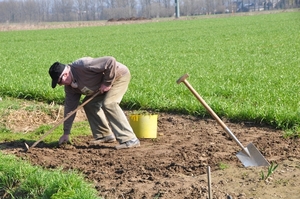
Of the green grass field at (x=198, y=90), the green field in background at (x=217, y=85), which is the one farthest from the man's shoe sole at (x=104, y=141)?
the green field in background at (x=217, y=85)

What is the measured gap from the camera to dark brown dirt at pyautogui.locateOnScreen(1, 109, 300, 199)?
5.68 metres

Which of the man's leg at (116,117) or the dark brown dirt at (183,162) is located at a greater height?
the man's leg at (116,117)

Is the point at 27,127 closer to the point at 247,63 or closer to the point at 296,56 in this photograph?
the point at 247,63

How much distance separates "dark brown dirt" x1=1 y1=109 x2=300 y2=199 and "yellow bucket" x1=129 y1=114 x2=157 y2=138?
0.31 feet

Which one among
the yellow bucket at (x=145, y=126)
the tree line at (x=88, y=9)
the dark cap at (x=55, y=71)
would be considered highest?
the dark cap at (x=55, y=71)

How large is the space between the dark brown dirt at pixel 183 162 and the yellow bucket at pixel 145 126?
0.09m

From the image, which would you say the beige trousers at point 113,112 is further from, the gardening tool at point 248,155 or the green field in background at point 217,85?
the green field in background at point 217,85

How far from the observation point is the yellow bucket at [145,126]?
8.45 meters

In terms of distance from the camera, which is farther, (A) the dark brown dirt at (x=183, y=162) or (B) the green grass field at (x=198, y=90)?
(B) the green grass field at (x=198, y=90)

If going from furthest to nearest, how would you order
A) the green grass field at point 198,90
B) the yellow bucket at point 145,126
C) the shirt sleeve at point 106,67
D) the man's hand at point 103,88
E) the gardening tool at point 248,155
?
the yellow bucket at point 145,126 < the man's hand at point 103,88 < the shirt sleeve at point 106,67 < the gardening tool at point 248,155 < the green grass field at point 198,90

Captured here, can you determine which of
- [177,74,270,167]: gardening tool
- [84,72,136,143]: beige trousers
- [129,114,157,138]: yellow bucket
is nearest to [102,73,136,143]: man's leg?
[84,72,136,143]: beige trousers

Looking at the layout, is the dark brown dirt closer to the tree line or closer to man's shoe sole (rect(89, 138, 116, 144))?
man's shoe sole (rect(89, 138, 116, 144))

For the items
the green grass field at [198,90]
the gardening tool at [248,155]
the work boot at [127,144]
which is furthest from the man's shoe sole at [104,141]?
the gardening tool at [248,155]

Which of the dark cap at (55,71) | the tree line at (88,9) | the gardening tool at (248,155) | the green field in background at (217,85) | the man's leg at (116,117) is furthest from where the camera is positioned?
the tree line at (88,9)
